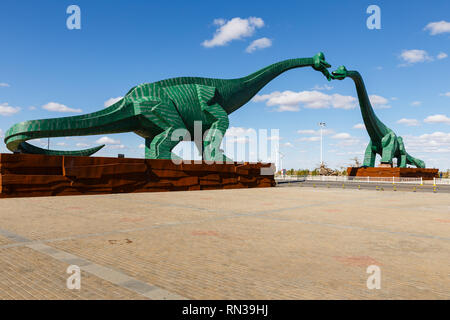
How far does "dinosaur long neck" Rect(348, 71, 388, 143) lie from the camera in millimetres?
32853

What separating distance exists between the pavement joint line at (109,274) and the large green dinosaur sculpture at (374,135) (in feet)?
94.8

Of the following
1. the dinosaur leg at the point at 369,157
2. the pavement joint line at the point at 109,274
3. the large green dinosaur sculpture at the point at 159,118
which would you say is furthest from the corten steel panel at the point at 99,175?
the dinosaur leg at the point at 369,157

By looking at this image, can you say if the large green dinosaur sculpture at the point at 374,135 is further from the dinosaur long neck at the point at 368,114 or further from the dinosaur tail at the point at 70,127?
the dinosaur tail at the point at 70,127

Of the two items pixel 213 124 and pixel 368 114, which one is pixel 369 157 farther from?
pixel 213 124

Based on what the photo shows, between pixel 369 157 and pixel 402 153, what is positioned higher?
pixel 402 153

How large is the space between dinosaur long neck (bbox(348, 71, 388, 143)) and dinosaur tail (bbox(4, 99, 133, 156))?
21.9m

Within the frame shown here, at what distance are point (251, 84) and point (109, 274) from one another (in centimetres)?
2027

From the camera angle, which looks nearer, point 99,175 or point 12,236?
point 12,236

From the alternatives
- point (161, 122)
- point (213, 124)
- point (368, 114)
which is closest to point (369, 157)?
point (368, 114)

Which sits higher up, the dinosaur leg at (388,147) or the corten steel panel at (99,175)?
the dinosaur leg at (388,147)

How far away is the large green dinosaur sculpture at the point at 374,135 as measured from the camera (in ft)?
106

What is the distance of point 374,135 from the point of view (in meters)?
37.6

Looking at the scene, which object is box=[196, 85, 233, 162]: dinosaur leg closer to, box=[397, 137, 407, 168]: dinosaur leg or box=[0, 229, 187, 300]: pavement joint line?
box=[0, 229, 187, 300]: pavement joint line
